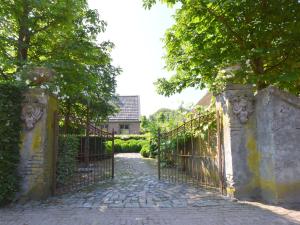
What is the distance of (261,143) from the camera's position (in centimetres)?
705

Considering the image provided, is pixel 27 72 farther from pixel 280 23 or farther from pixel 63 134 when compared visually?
pixel 280 23

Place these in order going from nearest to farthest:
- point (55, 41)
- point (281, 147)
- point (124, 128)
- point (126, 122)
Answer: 1. point (281, 147)
2. point (55, 41)
3. point (126, 122)
4. point (124, 128)

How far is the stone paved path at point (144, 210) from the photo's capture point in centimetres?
546

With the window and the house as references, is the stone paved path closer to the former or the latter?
the house

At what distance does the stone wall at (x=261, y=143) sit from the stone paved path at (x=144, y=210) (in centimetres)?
51

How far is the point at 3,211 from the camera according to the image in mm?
6336

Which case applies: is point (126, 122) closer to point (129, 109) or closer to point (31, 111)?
point (129, 109)

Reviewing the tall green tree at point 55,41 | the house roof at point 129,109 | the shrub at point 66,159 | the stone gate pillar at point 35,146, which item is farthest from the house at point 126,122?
the stone gate pillar at point 35,146

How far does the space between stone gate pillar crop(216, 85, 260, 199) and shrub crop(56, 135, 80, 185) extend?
14.9 feet

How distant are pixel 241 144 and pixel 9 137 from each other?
5.73 m

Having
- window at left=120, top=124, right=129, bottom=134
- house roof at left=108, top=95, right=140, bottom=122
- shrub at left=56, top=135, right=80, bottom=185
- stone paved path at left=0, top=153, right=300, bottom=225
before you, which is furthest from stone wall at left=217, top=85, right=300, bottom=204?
window at left=120, top=124, right=129, bottom=134

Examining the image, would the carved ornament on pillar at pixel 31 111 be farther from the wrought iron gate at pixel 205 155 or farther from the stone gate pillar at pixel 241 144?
the stone gate pillar at pixel 241 144

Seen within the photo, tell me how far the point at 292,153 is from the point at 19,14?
914 cm

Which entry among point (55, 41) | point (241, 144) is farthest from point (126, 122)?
point (241, 144)
